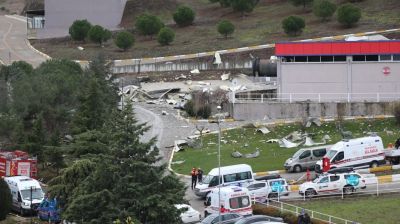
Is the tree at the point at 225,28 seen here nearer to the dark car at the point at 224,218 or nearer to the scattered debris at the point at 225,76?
the scattered debris at the point at 225,76

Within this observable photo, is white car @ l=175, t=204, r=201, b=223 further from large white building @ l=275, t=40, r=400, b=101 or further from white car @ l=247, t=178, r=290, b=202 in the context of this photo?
large white building @ l=275, t=40, r=400, b=101

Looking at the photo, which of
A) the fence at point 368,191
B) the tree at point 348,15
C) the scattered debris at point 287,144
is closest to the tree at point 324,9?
the tree at point 348,15

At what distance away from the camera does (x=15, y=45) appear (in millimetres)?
106812

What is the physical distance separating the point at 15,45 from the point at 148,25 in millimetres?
17456

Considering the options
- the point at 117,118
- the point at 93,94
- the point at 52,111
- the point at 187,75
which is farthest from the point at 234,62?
the point at 117,118

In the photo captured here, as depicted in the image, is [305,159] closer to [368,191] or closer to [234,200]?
[368,191]

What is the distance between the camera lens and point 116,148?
29891 millimetres

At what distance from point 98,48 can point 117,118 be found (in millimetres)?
69585

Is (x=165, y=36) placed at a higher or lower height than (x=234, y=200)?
higher

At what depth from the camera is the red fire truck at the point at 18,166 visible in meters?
44.7

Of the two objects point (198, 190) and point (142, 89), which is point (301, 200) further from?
point (142, 89)

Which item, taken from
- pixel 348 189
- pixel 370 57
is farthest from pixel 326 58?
pixel 348 189

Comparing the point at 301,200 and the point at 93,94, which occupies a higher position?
the point at 93,94

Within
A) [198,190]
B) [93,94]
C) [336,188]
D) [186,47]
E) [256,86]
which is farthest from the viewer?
[186,47]
